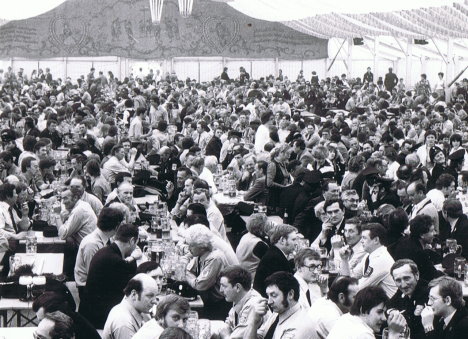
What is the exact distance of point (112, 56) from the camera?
39.5 meters

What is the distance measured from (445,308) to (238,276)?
1.38m

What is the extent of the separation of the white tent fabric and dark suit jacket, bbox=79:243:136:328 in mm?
14086

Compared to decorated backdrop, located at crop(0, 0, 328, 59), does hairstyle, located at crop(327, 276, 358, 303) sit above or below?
below

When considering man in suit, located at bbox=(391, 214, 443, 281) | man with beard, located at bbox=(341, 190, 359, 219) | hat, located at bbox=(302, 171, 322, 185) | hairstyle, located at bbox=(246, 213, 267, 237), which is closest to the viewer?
man in suit, located at bbox=(391, 214, 443, 281)

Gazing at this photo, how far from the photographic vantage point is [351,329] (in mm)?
5262

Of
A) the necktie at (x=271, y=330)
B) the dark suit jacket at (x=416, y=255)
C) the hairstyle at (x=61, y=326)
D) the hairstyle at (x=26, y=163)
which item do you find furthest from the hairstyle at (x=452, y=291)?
the hairstyle at (x=26, y=163)

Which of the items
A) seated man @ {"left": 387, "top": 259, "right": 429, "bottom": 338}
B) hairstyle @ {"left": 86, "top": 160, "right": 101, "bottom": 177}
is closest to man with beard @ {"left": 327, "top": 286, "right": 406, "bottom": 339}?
seated man @ {"left": 387, "top": 259, "right": 429, "bottom": 338}

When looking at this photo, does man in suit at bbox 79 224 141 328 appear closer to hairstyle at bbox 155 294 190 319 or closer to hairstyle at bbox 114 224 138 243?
hairstyle at bbox 114 224 138 243

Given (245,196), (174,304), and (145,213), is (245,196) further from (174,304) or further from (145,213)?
(174,304)

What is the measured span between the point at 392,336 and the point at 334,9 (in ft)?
71.1

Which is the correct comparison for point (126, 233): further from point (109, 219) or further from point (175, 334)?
point (175, 334)

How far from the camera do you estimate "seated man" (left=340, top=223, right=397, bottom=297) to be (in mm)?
7227

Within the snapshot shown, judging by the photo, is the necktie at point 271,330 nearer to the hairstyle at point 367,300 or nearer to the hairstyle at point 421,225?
the hairstyle at point 367,300

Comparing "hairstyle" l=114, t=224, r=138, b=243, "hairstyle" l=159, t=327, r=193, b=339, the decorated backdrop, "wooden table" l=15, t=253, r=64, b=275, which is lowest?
"wooden table" l=15, t=253, r=64, b=275
